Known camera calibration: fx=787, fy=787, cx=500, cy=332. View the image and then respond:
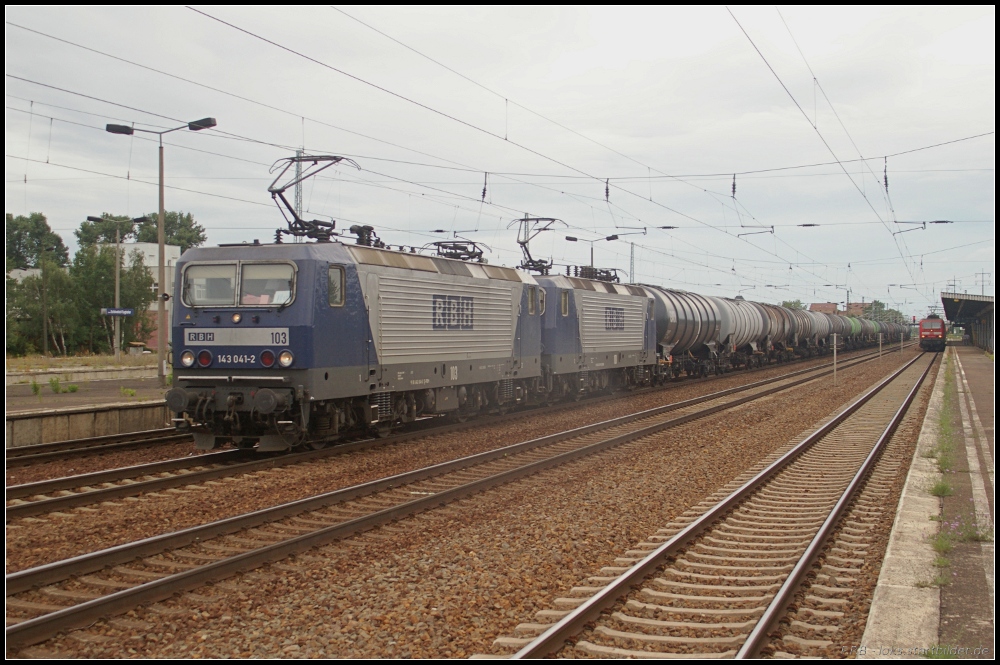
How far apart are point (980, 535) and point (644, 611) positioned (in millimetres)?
4477

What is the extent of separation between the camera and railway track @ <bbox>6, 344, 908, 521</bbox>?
31.1ft

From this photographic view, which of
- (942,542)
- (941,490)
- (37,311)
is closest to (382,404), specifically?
(941,490)

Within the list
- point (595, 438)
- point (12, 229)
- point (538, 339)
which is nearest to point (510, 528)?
point (595, 438)

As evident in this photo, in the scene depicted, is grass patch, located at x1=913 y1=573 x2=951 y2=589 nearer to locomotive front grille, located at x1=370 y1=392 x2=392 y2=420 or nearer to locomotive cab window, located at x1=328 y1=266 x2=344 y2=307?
locomotive cab window, located at x1=328 y1=266 x2=344 y2=307

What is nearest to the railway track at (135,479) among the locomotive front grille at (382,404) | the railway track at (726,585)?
the locomotive front grille at (382,404)

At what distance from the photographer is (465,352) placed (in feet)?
56.5

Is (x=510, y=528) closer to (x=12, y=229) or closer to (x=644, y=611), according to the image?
(x=644, y=611)

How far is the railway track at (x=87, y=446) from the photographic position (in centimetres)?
1237

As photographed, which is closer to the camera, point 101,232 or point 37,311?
point 37,311

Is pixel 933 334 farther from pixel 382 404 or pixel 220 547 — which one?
pixel 220 547

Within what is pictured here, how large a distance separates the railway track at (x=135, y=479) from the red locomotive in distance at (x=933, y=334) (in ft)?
236

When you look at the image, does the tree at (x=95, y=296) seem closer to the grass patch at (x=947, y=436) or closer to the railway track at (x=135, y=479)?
the railway track at (x=135, y=479)

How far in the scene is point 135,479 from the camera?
11195mm

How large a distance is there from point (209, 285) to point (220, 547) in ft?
20.5
